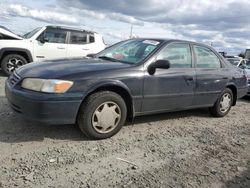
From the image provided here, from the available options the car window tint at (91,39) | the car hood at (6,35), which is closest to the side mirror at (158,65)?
the car hood at (6,35)

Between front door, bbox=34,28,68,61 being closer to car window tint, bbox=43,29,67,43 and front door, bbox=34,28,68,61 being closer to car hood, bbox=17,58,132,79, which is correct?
car window tint, bbox=43,29,67,43

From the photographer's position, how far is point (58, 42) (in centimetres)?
1113

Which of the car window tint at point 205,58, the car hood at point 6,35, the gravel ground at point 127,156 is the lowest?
the gravel ground at point 127,156

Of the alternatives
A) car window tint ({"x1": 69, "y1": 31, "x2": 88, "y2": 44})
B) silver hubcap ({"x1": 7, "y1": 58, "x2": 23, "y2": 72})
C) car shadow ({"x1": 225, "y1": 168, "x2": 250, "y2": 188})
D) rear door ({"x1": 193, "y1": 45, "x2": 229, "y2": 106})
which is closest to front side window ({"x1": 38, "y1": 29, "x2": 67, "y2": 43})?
car window tint ({"x1": 69, "y1": 31, "x2": 88, "y2": 44})

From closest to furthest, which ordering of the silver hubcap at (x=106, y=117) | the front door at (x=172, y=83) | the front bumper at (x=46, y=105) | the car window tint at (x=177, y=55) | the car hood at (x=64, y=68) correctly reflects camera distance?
the front bumper at (x=46, y=105) < the car hood at (x=64, y=68) < the silver hubcap at (x=106, y=117) < the front door at (x=172, y=83) < the car window tint at (x=177, y=55)

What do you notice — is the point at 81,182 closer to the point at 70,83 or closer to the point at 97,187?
the point at 97,187

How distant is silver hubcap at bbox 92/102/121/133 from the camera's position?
178 inches

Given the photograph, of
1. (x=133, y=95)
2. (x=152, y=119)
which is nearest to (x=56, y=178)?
(x=133, y=95)

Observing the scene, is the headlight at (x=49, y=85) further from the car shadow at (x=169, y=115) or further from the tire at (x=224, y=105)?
the tire at (x=224, y=105)

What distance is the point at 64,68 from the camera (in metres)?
4.50

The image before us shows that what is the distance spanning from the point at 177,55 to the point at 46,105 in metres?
2.58

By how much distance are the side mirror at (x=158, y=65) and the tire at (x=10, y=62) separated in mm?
6331

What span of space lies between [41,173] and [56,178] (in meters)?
0.20

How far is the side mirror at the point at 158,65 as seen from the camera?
16.3 ft
